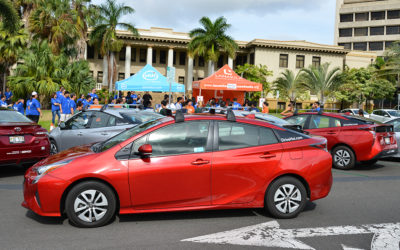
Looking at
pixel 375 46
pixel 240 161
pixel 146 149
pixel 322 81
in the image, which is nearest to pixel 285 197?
pixel 240 161

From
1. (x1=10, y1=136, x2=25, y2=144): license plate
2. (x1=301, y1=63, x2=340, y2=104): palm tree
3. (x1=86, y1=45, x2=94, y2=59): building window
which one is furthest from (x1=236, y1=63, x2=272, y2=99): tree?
(x1=10, y1=136, x2=25, y2=144): license plate

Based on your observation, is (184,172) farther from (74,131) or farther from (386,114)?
(386,114)

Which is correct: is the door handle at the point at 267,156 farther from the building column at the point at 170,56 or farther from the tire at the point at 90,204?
the building column at the point at 170,56

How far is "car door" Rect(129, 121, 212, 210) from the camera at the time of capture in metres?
5.04

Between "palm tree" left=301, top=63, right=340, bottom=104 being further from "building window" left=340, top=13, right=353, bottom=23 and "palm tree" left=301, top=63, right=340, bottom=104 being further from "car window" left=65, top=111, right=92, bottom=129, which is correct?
"building window" left=340, top=13, right=353, bottom=23

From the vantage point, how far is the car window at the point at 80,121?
32.3ft

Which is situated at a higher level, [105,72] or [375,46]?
[375,46]

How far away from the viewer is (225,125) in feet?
18.1

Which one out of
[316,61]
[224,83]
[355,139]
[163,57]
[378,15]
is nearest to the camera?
[355,139]

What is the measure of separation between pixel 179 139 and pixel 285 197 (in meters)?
1.74

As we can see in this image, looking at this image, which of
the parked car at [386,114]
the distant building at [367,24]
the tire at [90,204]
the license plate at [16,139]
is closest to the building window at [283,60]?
the parked car at [386,114]

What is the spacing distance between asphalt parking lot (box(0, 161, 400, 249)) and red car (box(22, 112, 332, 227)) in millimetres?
238

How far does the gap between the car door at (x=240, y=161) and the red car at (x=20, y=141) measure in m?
4.95

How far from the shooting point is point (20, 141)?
27.2 feet
